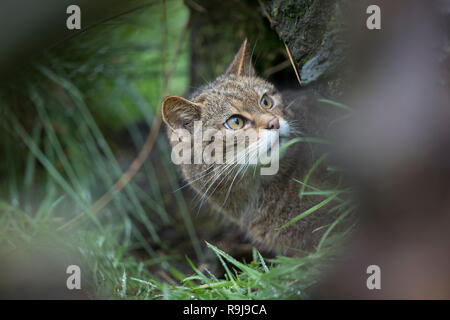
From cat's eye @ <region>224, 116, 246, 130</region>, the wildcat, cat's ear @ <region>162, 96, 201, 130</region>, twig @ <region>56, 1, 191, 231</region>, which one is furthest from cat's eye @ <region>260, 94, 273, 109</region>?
twig @ <region>56, 1, 191, 231</region>

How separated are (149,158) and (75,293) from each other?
157 centimetres

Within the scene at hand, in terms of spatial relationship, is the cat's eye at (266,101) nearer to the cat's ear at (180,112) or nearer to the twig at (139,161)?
the cat's ear at (180,112)

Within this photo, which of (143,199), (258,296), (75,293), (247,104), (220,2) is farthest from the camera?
(143,199)

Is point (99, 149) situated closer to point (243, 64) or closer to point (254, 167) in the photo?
point (243, 64)

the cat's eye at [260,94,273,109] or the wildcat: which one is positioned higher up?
the cat's eye at [260,94,273,109]

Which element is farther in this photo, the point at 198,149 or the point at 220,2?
the point at 220,2

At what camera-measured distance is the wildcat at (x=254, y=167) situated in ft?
6.43

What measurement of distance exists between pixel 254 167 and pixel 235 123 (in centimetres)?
24

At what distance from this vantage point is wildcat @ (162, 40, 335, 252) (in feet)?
6.43

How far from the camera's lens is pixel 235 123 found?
198 cm

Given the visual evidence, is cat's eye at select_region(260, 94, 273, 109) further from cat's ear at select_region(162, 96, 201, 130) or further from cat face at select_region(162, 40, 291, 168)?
cat's ear at select_region(162, 96, 201, 130)

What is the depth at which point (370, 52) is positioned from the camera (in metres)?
1.21
